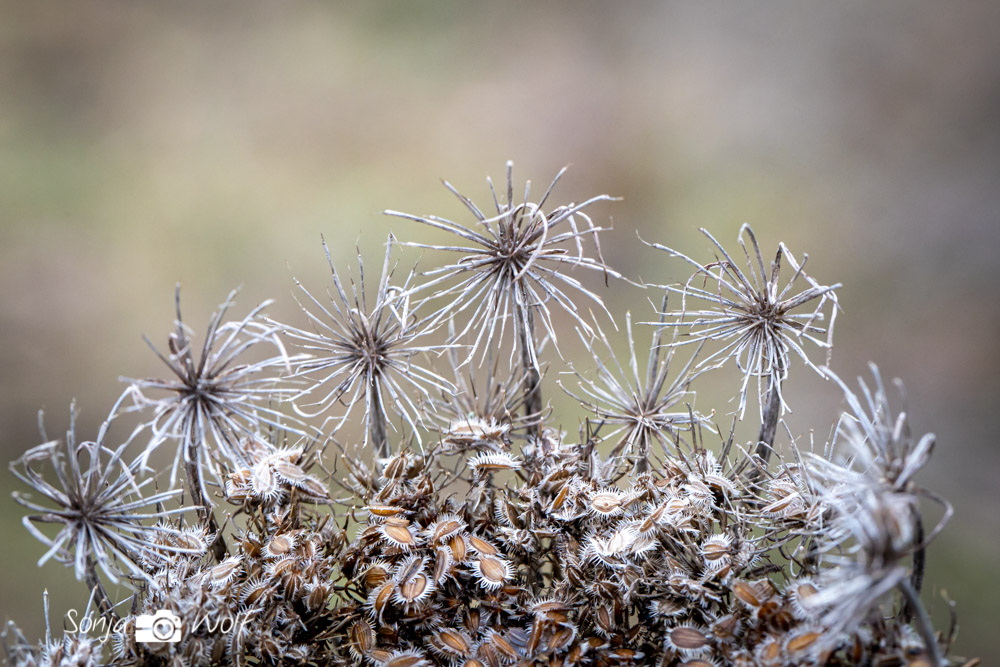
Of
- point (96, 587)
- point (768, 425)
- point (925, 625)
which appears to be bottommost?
point (925, 625)

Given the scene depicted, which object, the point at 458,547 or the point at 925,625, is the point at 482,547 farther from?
the point at 925,625

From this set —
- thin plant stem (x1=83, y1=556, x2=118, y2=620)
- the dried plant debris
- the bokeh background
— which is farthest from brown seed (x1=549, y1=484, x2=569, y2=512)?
the bokeh background

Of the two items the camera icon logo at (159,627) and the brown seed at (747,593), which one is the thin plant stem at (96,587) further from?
the brown seed at (747,593)

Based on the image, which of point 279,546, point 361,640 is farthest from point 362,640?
point 279,546

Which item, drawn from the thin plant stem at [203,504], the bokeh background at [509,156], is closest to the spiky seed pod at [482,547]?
the thin plant stem at [203,504]

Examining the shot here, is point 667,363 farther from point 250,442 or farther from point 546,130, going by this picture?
point 546,130
